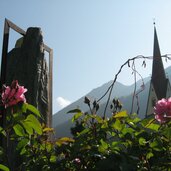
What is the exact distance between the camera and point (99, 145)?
6.28ft

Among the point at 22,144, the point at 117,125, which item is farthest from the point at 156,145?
the point at 22,144

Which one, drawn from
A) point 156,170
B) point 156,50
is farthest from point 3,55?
point 156,50

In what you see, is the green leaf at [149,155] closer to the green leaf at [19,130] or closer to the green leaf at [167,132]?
the green leaf at [167,132]

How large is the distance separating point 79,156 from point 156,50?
42.0 metres

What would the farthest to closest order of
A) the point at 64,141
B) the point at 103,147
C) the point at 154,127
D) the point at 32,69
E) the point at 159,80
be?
the point at 159,80 → the point at 32,69 → the point at 64,141 → the point at 154,127 → the point at 103,147

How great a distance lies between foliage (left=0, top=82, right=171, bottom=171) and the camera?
5.90 ft

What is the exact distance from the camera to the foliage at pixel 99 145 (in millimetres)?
1799

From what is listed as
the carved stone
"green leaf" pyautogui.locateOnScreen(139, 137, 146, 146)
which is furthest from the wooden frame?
"green leaf" pyautogui.locateOnScreen(139, 137, 146, 146)

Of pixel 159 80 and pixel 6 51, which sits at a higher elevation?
pixel 159 80

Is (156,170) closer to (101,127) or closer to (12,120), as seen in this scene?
(101,127)

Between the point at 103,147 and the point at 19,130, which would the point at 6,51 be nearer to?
the point at 19,130

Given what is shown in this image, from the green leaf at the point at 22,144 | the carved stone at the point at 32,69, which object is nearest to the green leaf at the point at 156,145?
the green leaf at the point at 22,144

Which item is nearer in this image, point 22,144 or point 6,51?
point 22,144

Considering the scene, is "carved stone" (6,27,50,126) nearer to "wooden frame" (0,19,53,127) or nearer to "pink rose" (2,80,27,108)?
"wooden frame" (0,19,53,127)
